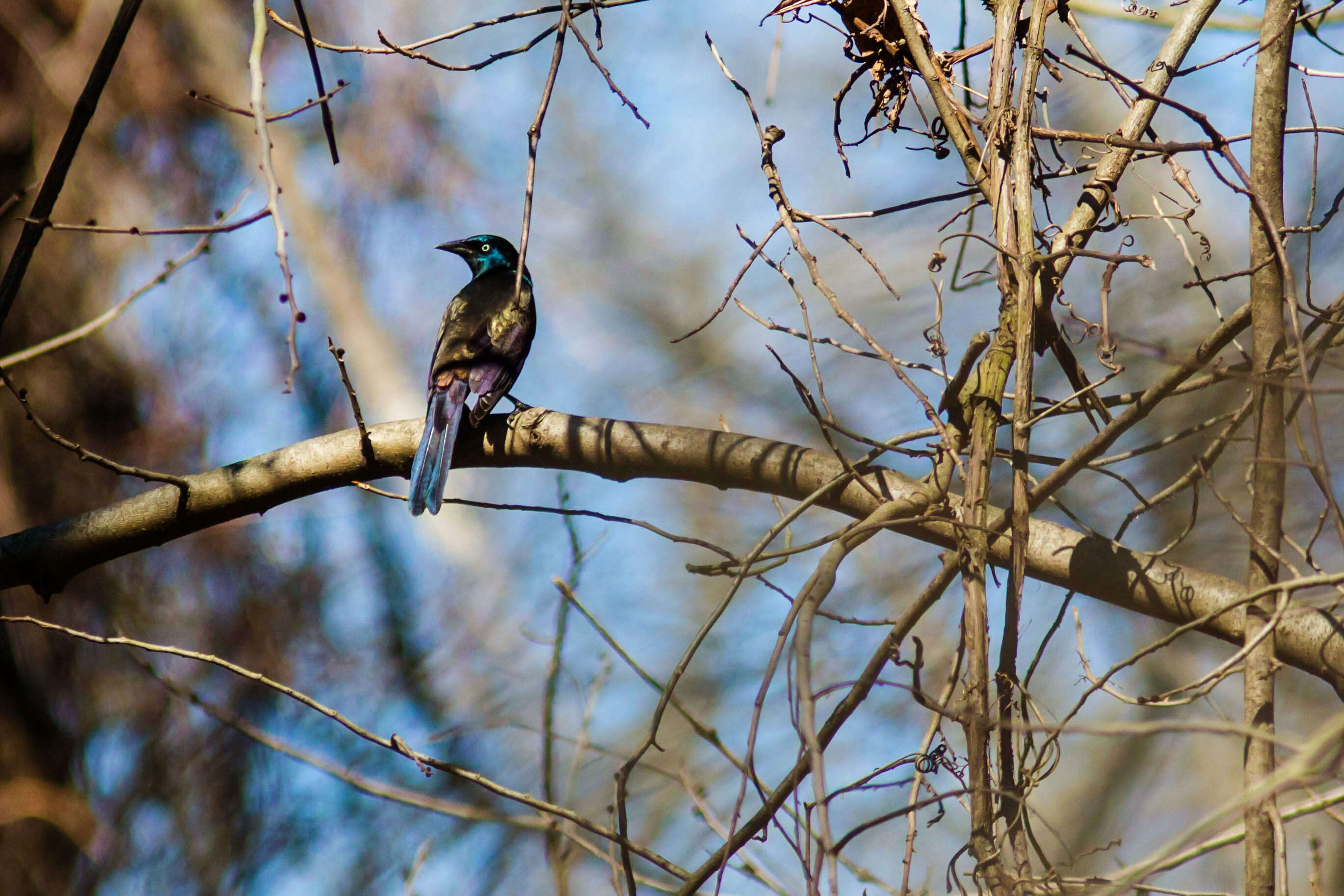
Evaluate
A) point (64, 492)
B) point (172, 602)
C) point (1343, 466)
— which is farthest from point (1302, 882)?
point (64, 492)

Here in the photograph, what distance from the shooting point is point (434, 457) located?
10.7 ft

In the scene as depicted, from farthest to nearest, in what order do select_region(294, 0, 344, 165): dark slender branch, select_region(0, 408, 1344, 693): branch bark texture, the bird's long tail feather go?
1. the bird's long tail feather
2. select_region(0, 408, 1344, 693): branch bark texture
3. select_region(294, 0, 344, 165): dark slender branch

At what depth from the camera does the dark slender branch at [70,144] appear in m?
1.99

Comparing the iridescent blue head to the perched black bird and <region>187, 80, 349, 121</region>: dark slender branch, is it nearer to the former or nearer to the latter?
the perched black bird

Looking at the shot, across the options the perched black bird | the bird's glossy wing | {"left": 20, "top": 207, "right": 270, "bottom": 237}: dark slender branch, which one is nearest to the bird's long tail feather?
the perched black bird

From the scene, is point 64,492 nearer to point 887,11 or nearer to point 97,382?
point 97,382

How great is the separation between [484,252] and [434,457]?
3.22 metres

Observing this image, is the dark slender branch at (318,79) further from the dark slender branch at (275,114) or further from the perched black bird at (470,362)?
the perched black bird at (470,362)

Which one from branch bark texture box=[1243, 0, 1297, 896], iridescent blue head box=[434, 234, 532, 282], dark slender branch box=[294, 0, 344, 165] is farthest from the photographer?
iridescent blue head box=[434, 234, 532, 282]

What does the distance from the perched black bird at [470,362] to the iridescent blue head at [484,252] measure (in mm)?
158

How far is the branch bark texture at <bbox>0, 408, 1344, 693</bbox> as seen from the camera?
2.44m

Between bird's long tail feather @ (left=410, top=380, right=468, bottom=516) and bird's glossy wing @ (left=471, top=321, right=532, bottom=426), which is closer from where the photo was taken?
bird's long tail feather @ (left=410, top=380, right=468, bottom=516)

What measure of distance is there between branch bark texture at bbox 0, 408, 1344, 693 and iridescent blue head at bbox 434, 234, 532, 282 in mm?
3226

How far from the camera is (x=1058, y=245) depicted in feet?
7.77
